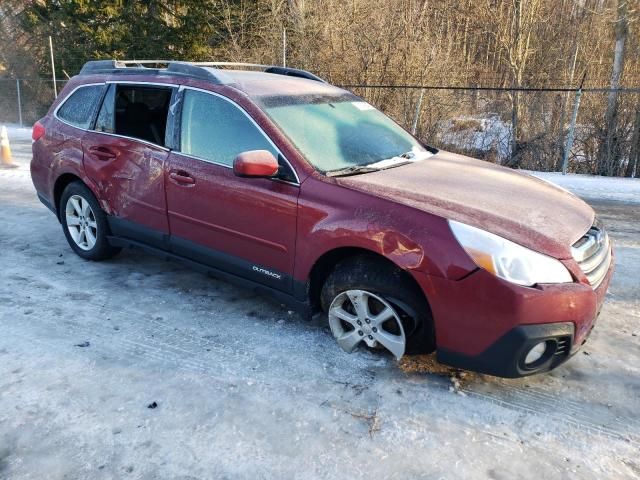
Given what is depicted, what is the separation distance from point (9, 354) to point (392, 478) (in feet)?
8.29

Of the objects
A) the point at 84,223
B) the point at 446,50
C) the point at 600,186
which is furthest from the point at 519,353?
the point at 446,50

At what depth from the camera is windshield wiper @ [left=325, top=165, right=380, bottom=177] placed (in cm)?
341

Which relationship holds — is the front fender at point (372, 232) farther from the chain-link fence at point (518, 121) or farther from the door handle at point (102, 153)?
the chain-link fence at point (518, 121)

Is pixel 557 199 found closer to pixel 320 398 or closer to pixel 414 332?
pixel 414 332

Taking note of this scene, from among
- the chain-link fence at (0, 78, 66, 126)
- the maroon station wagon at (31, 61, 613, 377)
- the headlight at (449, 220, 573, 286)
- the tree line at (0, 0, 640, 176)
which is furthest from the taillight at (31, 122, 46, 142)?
the chain-link fence at (0, 78, 66, 126)

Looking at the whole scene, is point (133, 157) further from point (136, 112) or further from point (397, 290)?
point (397, 290)

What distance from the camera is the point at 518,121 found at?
11.8 metres

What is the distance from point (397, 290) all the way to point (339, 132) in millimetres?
1416

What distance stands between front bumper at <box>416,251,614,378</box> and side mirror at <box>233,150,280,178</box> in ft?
3.83

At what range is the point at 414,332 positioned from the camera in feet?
10.3

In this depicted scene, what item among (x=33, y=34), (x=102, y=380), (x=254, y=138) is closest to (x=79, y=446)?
(x=102, y=380)

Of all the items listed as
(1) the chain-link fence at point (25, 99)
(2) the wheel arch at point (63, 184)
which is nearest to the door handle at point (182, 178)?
(2) the wheel arch at point (63, 184)

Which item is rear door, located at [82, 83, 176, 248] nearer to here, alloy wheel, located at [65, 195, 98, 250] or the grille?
alloy wheel, located at [65, 195, 98, 250]

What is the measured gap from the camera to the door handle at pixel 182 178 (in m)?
3.92
